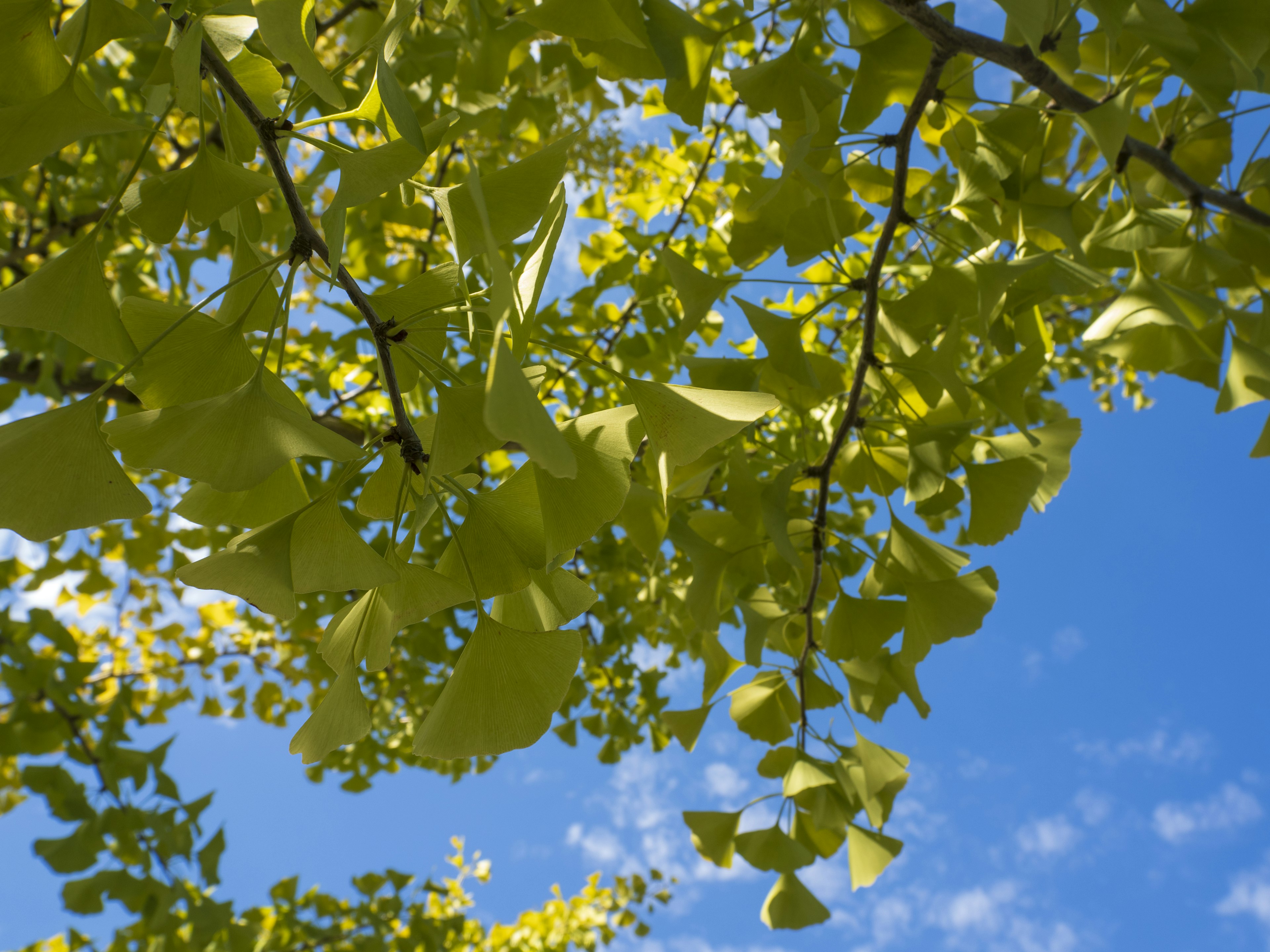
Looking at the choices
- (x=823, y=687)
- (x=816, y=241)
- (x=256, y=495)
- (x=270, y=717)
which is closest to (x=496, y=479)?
(x=823, y=687)

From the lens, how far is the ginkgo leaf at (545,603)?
17.1 inches

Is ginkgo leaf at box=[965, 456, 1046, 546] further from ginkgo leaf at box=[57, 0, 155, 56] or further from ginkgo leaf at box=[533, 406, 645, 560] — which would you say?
ginkgo leaf at box=[57, 0, 155, 56]

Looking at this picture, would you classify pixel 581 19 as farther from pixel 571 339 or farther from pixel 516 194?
pixel 571 339

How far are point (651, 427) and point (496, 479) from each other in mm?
1227

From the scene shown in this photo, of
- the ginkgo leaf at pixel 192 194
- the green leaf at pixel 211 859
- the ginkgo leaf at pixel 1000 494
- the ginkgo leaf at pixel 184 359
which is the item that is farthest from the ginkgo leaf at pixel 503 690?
the green leaf at pixel 211 859

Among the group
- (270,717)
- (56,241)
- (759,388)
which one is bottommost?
(759,388)

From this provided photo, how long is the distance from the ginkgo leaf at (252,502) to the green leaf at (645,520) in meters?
0.28

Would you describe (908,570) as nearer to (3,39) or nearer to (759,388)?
(759,388)

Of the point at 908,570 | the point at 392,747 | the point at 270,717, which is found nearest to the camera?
the point at 908,570

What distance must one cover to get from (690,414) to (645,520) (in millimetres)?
297

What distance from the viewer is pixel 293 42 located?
369 millimetres

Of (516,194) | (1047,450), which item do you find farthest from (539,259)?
(1047,450)

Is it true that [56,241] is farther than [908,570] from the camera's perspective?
Yes

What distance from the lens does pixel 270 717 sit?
2268mm
